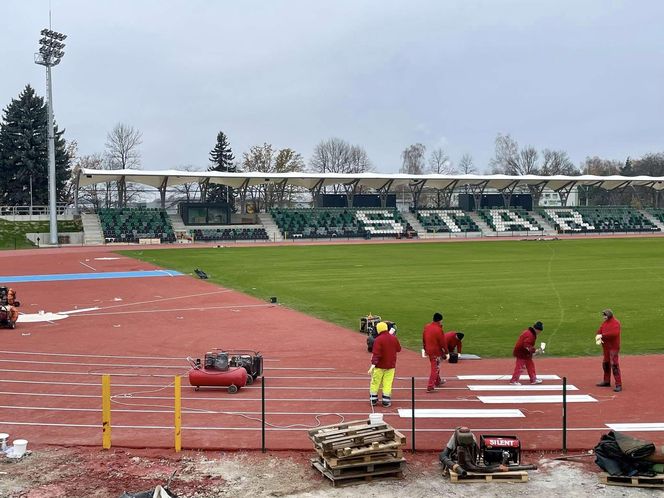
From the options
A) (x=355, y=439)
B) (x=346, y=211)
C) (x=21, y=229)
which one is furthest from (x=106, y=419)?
(x=346, y=211)

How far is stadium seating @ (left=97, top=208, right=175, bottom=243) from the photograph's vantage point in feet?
255

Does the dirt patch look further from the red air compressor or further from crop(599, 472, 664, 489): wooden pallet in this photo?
the red air compressor

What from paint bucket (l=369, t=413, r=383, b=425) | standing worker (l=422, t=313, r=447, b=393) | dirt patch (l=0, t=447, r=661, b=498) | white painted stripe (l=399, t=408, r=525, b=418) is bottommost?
dirt patch (l=0, t=447, r=661, b=498)

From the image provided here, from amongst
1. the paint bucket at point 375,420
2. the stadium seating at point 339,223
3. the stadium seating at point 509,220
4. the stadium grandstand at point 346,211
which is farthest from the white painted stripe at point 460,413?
the stadium seating at point 509,220

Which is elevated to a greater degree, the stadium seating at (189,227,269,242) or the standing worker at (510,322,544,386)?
the stadium seating at (189,227,269,242)

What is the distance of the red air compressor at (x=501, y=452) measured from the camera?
10703mm

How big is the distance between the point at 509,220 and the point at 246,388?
8721 cm

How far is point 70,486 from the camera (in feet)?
33.7

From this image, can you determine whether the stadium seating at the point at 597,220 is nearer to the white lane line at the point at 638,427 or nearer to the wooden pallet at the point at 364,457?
the white lane line at the point at 638,427

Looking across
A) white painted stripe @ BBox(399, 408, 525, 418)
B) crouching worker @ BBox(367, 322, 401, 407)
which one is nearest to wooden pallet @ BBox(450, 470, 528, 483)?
white painted stripe @ BBox(399, 408, 525, 418)

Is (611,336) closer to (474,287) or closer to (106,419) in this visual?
(106,419)

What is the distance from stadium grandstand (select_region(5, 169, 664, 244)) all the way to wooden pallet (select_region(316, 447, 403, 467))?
227 ft

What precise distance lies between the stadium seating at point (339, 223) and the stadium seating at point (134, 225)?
1464cm

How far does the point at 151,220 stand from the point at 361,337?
66.2 meters
